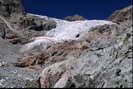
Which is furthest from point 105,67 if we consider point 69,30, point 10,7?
point 10,7

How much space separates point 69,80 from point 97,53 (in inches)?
62.2

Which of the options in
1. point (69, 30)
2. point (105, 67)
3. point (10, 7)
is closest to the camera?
point (105, 67)

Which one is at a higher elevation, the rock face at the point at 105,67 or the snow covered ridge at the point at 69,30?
the rock face at the point at 105,67

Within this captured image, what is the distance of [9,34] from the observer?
152 ft

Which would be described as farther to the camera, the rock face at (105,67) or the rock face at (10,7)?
the rock face at (10,7)

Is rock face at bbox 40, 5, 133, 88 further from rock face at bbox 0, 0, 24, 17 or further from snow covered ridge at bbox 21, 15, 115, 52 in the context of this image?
rock face at bbox 0, 0, 24, 17

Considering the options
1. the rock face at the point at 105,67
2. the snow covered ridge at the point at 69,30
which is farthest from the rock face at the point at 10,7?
the rock face at the point at 105,67

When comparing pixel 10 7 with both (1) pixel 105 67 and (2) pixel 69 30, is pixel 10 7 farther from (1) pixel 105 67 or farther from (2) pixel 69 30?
(1) pixel 105 67

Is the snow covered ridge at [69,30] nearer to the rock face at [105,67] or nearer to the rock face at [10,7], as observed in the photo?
the rock face at [10,7]

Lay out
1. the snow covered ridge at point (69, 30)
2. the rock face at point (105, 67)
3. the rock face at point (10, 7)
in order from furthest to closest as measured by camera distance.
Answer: the rock face at point (10, 7)
the snow covered ridge at point (69, 30)
the rock face at point (105, 67)

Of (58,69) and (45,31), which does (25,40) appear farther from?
(58,69)

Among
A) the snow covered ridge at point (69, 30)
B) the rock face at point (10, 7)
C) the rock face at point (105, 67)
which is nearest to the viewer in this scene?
the rock face at point (105, 67)

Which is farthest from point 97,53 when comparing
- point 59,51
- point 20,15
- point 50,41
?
point 20,15

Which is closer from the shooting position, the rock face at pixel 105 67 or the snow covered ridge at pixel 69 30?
the rock face at pixel 105 67
